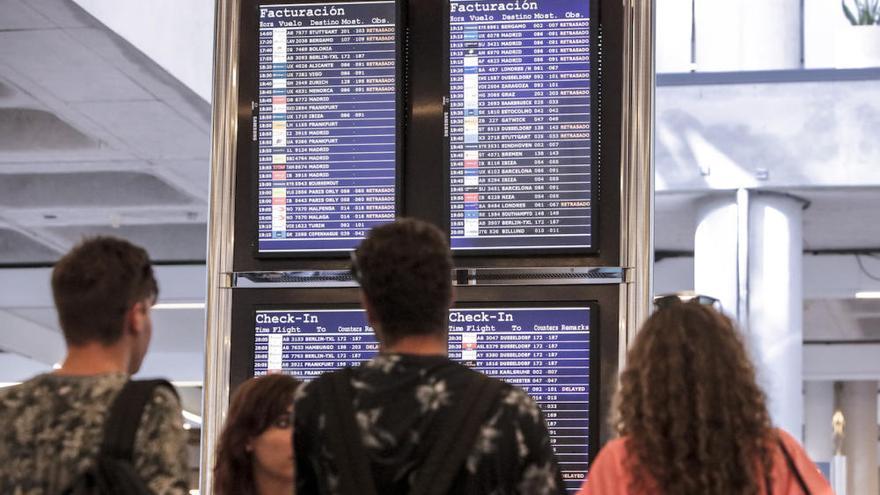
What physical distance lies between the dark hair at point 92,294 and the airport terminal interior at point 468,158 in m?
1.15

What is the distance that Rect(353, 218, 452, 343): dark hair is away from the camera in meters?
2.60

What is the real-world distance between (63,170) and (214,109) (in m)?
7.73

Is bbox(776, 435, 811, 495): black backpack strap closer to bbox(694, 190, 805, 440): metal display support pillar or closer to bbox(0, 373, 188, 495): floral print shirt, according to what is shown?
bbox(0, 373, 188, 495): floral print shirt

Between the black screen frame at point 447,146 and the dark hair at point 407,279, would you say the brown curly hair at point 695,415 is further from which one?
the black screen frame at point 447,146

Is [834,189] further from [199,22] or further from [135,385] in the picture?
→ [135,385]

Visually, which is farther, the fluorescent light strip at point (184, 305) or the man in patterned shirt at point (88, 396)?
the fluorescent light strip at point (184, 305)

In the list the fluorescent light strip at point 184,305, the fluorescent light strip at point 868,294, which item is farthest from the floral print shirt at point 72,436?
the fluorescent light strip at point 184,305

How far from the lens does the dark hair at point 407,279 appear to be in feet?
8.53

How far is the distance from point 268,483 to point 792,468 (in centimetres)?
124

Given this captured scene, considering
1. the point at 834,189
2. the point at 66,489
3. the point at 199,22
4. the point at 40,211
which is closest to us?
the point at 66,489

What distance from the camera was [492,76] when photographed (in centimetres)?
412

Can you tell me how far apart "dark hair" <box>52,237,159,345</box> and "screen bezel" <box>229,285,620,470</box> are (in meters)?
1.51

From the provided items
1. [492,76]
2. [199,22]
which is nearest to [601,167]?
[492,76]

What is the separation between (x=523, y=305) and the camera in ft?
13.1
